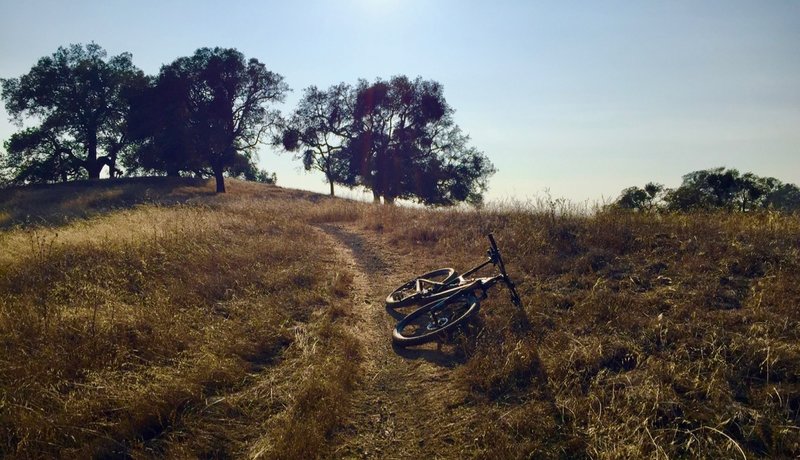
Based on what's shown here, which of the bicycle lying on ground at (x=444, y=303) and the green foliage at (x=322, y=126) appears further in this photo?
the green foliage at (x=322, y=126)

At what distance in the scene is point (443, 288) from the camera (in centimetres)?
857

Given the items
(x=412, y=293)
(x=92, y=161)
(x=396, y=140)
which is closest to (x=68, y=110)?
(x=92, y=161)

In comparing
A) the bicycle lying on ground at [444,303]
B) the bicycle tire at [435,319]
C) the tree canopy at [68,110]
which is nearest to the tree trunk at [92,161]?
the tree canopy at [68,110]

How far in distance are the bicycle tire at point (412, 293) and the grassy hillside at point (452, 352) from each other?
1.12 metres

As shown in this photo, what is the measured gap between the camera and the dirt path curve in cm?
459

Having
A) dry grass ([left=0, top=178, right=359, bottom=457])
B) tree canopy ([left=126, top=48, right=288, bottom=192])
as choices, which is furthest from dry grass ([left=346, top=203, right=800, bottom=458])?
tree canopy ([left=126, top=48, right=288, bottom=192])

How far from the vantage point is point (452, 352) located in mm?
6477

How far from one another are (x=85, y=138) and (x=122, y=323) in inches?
1700

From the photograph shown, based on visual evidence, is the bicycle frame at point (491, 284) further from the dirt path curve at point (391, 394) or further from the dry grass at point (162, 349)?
the dry grass at point (162, 349)

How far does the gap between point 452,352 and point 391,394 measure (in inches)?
49.8

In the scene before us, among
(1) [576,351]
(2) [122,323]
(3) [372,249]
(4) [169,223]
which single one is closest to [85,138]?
(4) [169,223]

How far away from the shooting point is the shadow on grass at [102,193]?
26.3m

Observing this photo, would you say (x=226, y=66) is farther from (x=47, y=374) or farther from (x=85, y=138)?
(x=47, y=374)

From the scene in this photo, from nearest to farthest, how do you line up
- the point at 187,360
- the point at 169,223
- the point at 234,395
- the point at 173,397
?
the point at 173,397, the point at 234,395, the point at 187,360, the point at 169,223
